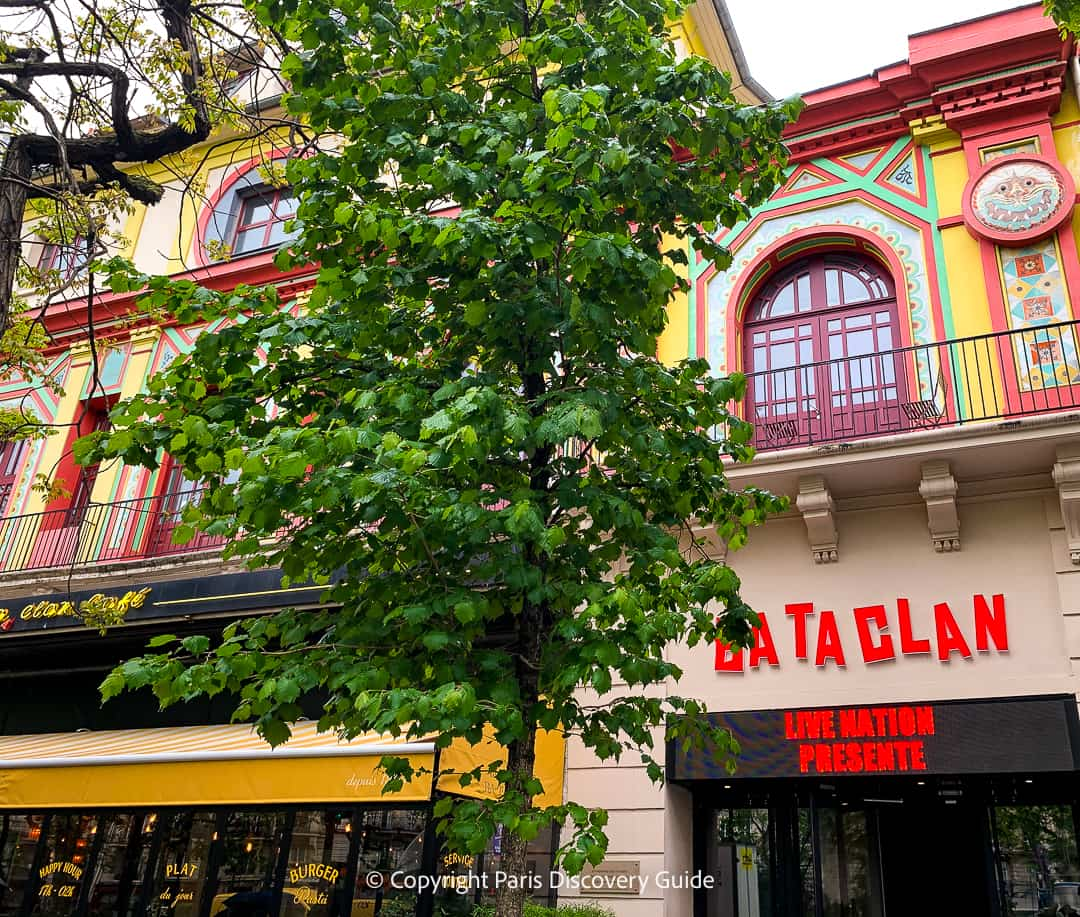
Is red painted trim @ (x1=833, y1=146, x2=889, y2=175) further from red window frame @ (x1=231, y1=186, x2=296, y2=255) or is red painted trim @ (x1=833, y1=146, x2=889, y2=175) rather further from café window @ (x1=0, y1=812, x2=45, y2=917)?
café window @ (x1=0, y1=812, x2=45, y2=917)

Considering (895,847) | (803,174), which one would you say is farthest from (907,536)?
(803,174)

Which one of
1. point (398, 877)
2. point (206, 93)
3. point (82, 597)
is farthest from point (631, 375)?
point (82, 597)

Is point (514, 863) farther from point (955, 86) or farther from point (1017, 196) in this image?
point (955, 86)

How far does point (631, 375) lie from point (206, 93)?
→ 13.9 feet

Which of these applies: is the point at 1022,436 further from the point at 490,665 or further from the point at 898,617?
the point at 490,665

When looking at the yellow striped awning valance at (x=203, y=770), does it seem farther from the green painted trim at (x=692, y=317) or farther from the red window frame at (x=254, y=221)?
the red window frame at (x=254, y=221)

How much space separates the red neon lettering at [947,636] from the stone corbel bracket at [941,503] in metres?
0.63

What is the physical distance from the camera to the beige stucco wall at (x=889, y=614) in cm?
825

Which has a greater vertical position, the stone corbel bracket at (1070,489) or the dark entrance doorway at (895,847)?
the stone corbel bracket at (1070,489)

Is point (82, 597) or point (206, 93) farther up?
point (206, 93)

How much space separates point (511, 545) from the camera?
4.95m

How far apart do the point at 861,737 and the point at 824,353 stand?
4.41 m

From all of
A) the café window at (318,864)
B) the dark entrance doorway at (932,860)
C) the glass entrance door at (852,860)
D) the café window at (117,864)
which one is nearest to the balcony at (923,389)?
the glass entrance door at (852,860)

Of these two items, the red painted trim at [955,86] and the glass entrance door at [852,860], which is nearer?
the glass entrance door at [852,860]
